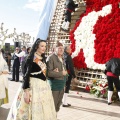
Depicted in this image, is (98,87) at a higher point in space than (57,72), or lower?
lower

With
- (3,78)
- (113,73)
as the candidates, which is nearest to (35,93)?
(3,78)

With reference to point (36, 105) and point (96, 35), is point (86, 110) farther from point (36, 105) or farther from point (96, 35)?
point (96, 35)

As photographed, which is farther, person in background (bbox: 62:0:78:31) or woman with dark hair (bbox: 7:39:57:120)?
person in background (bbox: 62:0:78:31)

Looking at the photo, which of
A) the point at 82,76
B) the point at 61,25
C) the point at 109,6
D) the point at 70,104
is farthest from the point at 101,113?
the point at 61,25

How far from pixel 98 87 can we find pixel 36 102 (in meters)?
3.72

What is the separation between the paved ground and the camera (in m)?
4.91

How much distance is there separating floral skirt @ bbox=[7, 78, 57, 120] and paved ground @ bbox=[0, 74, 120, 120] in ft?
4.03

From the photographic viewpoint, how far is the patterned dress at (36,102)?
3443 mm

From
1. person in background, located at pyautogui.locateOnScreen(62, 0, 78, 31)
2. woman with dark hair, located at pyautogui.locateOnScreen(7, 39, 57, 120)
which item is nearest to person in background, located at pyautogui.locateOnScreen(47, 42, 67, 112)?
woman with dark hair, located at pyautogui.locateOnScreen(7, 39, 57, 120)

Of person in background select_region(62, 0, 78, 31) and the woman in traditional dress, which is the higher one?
person in background select_region(62, 0, 78, 31)

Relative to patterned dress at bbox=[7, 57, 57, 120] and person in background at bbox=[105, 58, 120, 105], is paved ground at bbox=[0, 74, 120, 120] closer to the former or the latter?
person in background at bbox=[105, 58, 120, 105]

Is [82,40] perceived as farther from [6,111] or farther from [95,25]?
[6,111]

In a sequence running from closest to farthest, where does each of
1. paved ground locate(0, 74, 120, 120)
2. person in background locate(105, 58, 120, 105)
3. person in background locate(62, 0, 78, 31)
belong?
paved ground locate(0, 74, 120, 120), person in background locate(105, 58, 120, 105), person in background locate(62, 0, 78, 31)

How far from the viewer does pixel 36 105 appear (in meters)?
3.45
